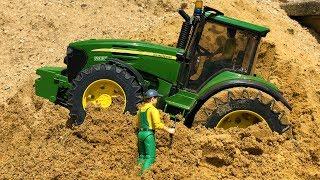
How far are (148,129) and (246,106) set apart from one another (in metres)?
1.38

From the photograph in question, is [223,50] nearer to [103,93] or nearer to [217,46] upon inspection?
[217,46]

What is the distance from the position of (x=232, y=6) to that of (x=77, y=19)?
3.83 meters

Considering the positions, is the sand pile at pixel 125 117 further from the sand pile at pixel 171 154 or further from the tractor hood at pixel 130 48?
the tractor hood at pixel 130 48


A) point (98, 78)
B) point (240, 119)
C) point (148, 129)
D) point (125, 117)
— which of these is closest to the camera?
point (148, 129)

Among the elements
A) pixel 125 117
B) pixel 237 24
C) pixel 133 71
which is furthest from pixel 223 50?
pixel 125 117

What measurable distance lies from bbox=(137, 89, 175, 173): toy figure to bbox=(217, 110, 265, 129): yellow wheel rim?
2.90 feet

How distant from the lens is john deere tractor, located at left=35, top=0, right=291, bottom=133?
7.71 meters

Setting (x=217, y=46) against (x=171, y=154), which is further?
(x=217, y=46)

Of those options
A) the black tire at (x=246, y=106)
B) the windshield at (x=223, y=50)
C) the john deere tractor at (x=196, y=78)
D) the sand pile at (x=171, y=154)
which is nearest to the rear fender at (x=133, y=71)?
the john deere tractor at (x=196, y=78)

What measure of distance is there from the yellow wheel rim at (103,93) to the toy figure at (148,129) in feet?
3.02

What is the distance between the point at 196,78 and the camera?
8.34 metres

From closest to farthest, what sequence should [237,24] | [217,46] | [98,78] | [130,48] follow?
[237,24] → [217,46] → [98,78] → [130,48]

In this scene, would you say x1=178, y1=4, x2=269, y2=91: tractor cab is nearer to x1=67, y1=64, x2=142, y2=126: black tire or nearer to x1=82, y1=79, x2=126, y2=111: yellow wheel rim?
x1=67, y1=64, x2=142, y2=126: black tire

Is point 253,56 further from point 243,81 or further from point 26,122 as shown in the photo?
point 26,122
